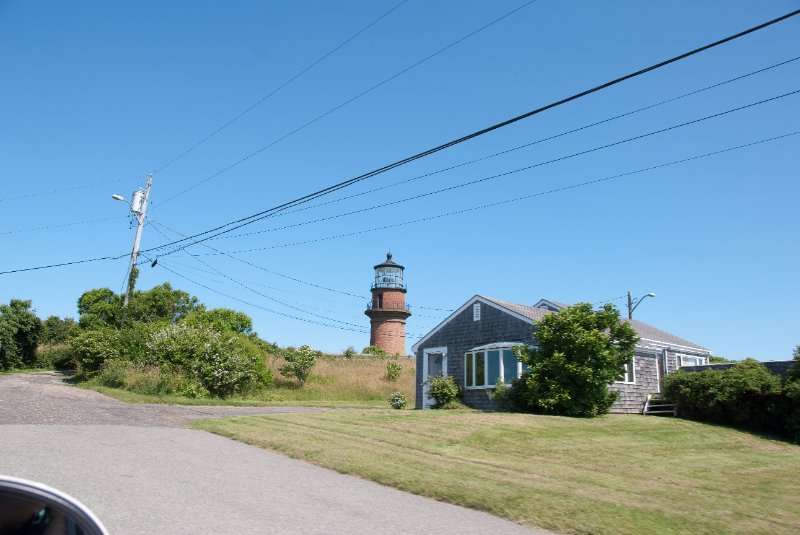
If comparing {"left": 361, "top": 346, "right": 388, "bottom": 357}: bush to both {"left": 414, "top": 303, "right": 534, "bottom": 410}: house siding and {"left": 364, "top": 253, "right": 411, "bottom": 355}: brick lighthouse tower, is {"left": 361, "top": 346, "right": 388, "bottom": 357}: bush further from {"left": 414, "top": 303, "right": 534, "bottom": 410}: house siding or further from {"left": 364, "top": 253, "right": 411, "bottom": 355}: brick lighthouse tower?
{"left": 414, "top": 303, "right": 534, "bottom": 410}: house siding

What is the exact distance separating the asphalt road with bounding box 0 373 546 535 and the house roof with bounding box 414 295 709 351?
14232 mm

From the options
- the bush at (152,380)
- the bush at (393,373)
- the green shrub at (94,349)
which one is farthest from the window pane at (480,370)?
the green shrub at (94,349)

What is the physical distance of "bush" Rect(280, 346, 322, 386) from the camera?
35094 millimetres

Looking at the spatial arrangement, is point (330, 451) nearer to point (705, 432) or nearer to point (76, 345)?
point (705, 432)

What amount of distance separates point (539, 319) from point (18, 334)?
102ft

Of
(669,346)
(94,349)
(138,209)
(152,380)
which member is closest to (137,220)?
(138,209)

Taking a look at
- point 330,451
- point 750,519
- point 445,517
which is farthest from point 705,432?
point 445,517

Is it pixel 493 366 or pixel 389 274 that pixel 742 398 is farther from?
pixel 389 274

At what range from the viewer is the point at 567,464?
12.1 m

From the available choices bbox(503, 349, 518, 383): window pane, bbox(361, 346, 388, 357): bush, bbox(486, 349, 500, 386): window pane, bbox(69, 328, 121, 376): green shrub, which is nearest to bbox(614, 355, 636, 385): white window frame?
bbox(503, 349, 518, 383): window pane

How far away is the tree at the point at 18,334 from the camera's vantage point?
114ft

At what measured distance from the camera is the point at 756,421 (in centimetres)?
2070

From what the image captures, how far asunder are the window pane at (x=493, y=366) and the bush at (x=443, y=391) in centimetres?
152

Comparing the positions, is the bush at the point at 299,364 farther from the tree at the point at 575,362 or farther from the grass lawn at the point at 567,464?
the grass lawn at the point at 567,464
